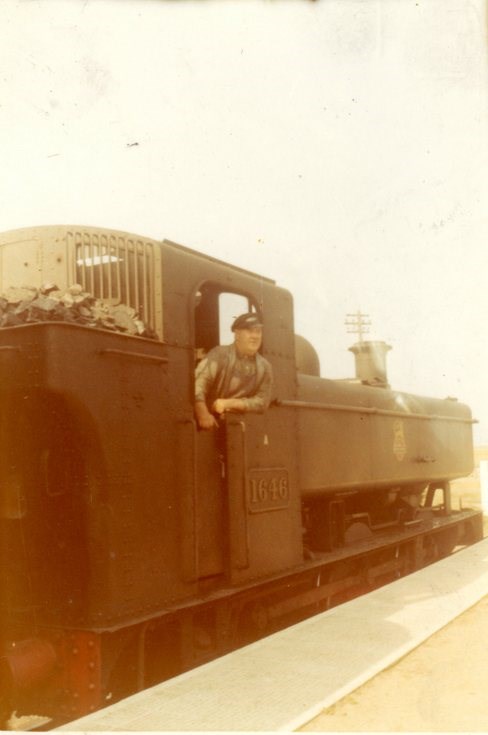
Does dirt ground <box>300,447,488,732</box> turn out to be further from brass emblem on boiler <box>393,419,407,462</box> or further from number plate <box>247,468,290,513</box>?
brass emblem on boiler <box>393,419,407,462</box>

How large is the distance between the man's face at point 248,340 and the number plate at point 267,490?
85cm

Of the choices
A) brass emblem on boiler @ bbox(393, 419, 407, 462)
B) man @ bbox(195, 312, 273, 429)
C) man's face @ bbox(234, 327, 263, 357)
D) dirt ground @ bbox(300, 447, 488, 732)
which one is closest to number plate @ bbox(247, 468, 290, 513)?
man @ bbox(195, 312, 273, 429)

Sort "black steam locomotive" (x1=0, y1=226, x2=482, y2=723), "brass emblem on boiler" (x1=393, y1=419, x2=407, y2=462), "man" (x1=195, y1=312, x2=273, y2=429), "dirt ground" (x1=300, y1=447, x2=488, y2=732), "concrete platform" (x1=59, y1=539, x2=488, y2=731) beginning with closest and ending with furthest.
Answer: "dirt ground" (x1=300, y1=447, x2=488, y2=732) < "concrete platform" (x1=59, y1=539, x2=488, y2=731) < "black steam locomotive" (x1=0, y1=226, x2=482, y2=723) < "man" (x1=195, y1=312, x2=273, y2=429) < "brass emblem on boiler" (x1=393, y1=419, x2=407, y2=462)

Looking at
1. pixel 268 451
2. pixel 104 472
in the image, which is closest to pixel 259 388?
pixel 268 451

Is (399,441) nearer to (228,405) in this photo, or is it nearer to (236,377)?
(236,377)

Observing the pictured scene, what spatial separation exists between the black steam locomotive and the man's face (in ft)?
1.17

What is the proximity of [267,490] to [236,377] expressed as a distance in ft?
2.98

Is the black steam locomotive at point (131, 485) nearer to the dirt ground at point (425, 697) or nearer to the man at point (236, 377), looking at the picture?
the man at point (236, 377)

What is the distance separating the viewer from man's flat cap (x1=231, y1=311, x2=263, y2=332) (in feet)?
17.9

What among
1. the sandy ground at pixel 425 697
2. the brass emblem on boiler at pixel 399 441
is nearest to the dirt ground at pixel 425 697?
the sandy ground at pixel 425 697

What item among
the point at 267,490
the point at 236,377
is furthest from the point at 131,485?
the point at 267,490

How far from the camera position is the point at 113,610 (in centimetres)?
409

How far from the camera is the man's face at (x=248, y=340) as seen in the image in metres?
5.37

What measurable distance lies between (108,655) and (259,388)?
2153mm
